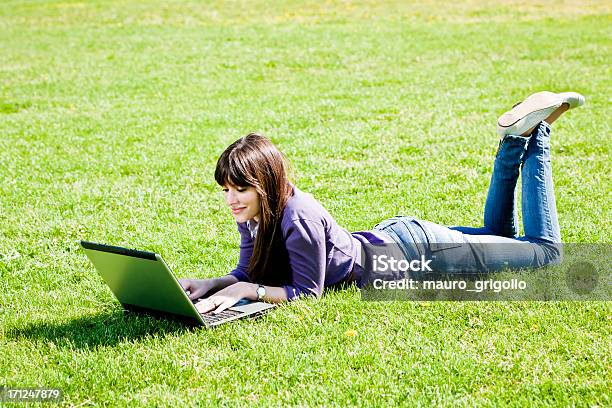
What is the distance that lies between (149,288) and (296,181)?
150 inches

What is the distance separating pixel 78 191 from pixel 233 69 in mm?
7542

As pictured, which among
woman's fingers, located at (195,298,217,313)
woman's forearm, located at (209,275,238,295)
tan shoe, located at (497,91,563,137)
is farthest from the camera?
tan shoe, located at (497,91,563,137)

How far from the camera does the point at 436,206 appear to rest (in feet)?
23.2

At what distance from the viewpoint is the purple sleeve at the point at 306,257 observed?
4.62 metres

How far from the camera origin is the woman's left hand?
469 centimetres

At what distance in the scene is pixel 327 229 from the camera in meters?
4.77

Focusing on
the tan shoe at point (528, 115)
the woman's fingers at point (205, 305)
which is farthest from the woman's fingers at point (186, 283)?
the tan shoe at point (528, 115)

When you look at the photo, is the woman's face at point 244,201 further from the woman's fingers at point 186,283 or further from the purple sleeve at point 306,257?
the woman's fingers at point 186,283

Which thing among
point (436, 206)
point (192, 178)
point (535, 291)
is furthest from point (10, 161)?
point (535, 291)

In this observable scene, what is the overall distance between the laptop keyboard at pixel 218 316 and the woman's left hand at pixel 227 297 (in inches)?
0.9

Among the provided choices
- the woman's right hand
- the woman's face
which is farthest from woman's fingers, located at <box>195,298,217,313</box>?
the woman's face

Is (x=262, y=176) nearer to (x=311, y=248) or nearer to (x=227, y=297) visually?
(x=311, y=248)

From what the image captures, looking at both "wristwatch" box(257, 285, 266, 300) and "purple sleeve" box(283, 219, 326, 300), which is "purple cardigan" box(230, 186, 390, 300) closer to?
"purple sleeve" box(283, 219, 326, 300)

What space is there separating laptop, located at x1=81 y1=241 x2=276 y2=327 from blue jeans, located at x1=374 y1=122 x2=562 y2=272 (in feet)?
3.66
